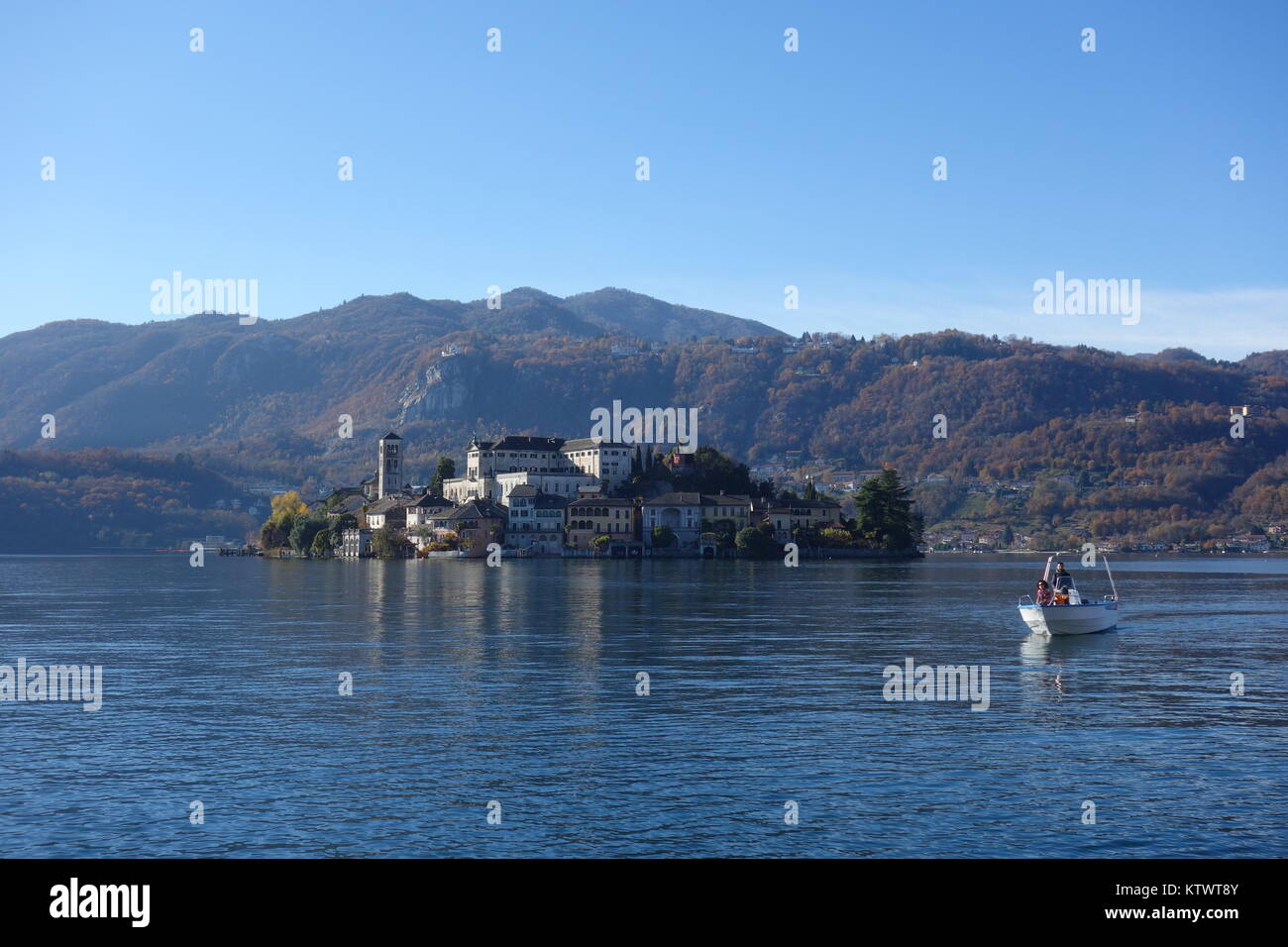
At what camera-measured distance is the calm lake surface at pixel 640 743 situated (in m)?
22.2

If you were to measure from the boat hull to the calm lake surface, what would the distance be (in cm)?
116

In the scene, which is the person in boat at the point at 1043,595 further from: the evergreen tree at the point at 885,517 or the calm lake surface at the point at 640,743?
the evergreen tree at the point at 885,517

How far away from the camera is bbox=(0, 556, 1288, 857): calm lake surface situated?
2216cm

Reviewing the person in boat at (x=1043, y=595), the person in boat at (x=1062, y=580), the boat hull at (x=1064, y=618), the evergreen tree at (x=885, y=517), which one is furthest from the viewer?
the evergreen tree at (x=885, y=517)

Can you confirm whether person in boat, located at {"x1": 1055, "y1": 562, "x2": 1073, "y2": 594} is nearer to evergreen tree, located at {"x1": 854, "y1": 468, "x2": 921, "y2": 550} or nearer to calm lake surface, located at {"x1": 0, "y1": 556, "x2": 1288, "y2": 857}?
calm lake surface, located at {"x1": 0, "y1": 556, "x2": 1288, "y2": 857}

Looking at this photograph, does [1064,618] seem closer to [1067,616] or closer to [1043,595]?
[1067,616]

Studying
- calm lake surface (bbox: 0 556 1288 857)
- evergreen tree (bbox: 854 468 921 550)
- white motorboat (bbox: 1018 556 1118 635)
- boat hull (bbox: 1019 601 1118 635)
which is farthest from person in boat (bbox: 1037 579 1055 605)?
evergreen tree (bbox: 854 468 921 550)

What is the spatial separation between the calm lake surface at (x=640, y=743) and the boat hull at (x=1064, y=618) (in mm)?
1158

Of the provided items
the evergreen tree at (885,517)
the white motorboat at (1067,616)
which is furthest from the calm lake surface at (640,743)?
the evergreen tree at (885,517)

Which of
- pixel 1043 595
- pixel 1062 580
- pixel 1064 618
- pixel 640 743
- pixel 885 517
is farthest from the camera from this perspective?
pixel 885 517

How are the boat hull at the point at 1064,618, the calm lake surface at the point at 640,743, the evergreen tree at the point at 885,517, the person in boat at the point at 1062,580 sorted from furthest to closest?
the evergreen tree at the point at 885,517
the person in boat at the point at 1062,580
the boat hull at the point at 1064,618
the calm lake surface at the point at 640,743

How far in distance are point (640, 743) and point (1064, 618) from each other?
116ft

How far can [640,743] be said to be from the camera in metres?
30.3

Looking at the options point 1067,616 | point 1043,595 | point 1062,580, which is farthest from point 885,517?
point 1067,616
